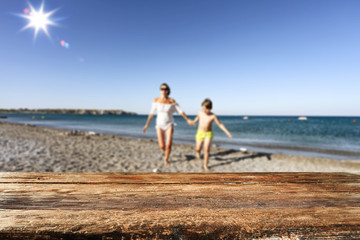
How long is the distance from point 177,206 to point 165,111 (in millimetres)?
4852

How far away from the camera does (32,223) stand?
2.39 feet

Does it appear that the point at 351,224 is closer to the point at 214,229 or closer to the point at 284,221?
the point at 284,221

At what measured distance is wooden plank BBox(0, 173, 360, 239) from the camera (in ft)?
2.36

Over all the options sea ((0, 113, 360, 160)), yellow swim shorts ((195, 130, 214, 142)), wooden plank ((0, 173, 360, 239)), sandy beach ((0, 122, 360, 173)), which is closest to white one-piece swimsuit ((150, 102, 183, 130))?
yellow swim shorts ((195, 130, 214, 142))

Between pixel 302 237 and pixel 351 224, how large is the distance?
10.7 inches

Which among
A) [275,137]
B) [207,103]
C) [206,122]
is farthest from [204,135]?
[275,137]

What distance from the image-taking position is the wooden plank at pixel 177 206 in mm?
719

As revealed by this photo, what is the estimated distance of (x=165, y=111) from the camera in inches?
224

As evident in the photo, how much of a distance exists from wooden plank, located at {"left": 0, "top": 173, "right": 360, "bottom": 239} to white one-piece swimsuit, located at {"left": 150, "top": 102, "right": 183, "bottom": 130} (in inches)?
171

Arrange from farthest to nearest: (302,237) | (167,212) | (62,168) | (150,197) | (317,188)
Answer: (62,168), (317,188), (150,197), (167,212), (302,237)

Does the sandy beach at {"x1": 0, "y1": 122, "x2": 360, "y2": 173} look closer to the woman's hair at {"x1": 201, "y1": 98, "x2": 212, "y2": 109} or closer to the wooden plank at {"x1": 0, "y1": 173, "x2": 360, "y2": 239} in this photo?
the woman's hair at {"x1": 201, "y1": 98, "x2": 212, "y2": 109}

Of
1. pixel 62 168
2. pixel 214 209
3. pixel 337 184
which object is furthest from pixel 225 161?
pixel 214 209

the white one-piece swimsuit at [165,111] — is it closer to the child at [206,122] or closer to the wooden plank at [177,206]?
the child at [206,122]

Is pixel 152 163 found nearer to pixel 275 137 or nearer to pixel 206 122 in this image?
pixel 206 122
